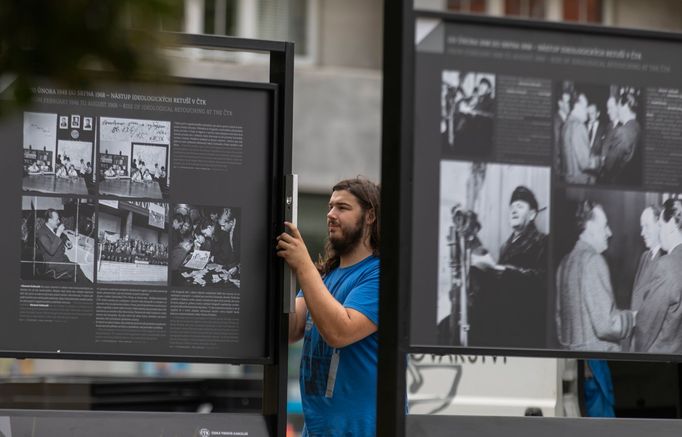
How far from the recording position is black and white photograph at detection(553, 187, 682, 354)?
3.64 meters

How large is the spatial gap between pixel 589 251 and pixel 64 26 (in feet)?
6.81

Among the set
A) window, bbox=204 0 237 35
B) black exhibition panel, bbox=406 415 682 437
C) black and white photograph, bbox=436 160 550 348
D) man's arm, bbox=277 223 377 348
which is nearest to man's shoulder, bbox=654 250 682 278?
black and white photograph, bbox=436 160 550 348

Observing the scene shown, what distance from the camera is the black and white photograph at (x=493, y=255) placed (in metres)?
3.52

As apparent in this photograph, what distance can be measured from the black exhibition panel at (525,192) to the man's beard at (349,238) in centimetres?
144

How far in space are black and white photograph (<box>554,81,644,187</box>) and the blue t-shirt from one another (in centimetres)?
137

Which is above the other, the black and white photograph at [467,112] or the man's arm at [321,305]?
the black and white photograph at [467,112]

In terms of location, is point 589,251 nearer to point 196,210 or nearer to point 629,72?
point 629,72

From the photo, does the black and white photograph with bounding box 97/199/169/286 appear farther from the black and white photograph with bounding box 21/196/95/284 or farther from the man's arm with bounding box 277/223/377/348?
the man's arm with bounding box 277/223/377/348

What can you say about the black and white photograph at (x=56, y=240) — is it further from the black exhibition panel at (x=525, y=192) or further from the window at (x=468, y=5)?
the window at (x=468, y=5)

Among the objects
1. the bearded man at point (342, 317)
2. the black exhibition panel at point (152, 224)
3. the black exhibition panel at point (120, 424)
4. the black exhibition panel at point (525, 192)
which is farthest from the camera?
the bearded man at point (342, 317)

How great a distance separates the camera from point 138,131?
14.7ft

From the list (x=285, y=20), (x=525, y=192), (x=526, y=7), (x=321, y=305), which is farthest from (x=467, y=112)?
(x=526, y=7)

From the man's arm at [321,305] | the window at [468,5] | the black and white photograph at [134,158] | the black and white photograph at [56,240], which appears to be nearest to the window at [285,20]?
the window at [468,5]

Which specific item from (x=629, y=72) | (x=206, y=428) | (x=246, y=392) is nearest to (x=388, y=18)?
(x=629, y=72)
